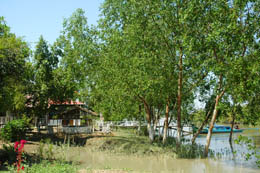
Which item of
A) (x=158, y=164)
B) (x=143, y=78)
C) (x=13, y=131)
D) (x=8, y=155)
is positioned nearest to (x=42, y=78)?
(x=13, y=131)

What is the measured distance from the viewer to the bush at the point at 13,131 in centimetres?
2041

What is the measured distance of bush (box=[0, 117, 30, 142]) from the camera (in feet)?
66.9

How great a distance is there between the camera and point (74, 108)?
36.8m

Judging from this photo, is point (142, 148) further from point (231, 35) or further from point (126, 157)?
point (231, 35)

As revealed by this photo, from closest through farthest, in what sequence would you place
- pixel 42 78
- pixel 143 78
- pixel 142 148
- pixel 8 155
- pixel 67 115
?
pixel 8 155, pixel 143 78, pixel 142 148, pixel 42 78, pixel 67 115

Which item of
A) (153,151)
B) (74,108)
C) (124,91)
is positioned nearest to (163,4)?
(124,91)

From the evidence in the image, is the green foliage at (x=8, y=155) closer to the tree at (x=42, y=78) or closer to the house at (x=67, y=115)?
the tree at (x=42, y=78)

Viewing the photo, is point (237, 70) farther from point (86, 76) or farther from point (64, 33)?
point (64, 33)

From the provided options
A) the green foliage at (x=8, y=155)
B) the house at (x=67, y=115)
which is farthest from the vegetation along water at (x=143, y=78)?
the house at (x=67, y=115)

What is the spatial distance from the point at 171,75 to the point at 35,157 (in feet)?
36.7

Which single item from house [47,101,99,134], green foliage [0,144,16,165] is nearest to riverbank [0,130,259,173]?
green foliage [0,144,16,165]

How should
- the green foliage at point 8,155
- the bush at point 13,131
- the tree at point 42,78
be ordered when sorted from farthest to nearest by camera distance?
1. the tree at point 42,78
2. the bush at point 13,131
3. the green foliage at point 8,155

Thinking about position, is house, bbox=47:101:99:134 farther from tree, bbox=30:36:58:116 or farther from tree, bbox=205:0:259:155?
tree, bbox=205:0:259:155

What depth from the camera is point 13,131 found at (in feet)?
68.1
